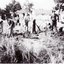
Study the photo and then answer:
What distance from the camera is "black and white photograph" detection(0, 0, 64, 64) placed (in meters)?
1.60

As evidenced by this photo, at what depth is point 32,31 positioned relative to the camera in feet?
5.52

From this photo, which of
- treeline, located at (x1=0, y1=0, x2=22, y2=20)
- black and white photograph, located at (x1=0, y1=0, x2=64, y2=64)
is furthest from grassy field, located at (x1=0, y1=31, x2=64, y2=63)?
treeline, located at (x1=0, y1=0, x2=22, y2=20)

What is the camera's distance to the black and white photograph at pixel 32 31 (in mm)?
1603

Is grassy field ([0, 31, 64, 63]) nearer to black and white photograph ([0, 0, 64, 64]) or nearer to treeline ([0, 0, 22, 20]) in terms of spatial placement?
→ black and white photograph ([0, 0, 64, 64])

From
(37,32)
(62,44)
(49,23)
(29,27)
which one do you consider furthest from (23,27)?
(62,44)

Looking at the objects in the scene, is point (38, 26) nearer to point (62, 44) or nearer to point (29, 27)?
point (29, 27)

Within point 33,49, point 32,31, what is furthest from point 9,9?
point 33,49

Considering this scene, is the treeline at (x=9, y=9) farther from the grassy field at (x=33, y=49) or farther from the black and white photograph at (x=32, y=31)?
the grassy field at (x=33, y=49)

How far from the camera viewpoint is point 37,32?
1.68 metres

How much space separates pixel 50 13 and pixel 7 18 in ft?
1.85

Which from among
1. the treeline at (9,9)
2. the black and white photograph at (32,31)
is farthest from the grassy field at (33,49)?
the treeline at (9,9)

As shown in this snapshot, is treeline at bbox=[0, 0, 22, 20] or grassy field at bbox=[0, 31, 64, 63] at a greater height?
treeline at bbox=[0, 0, 22, 20]

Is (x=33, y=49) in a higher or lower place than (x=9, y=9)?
lower

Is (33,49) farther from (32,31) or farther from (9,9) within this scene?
(9,9)
